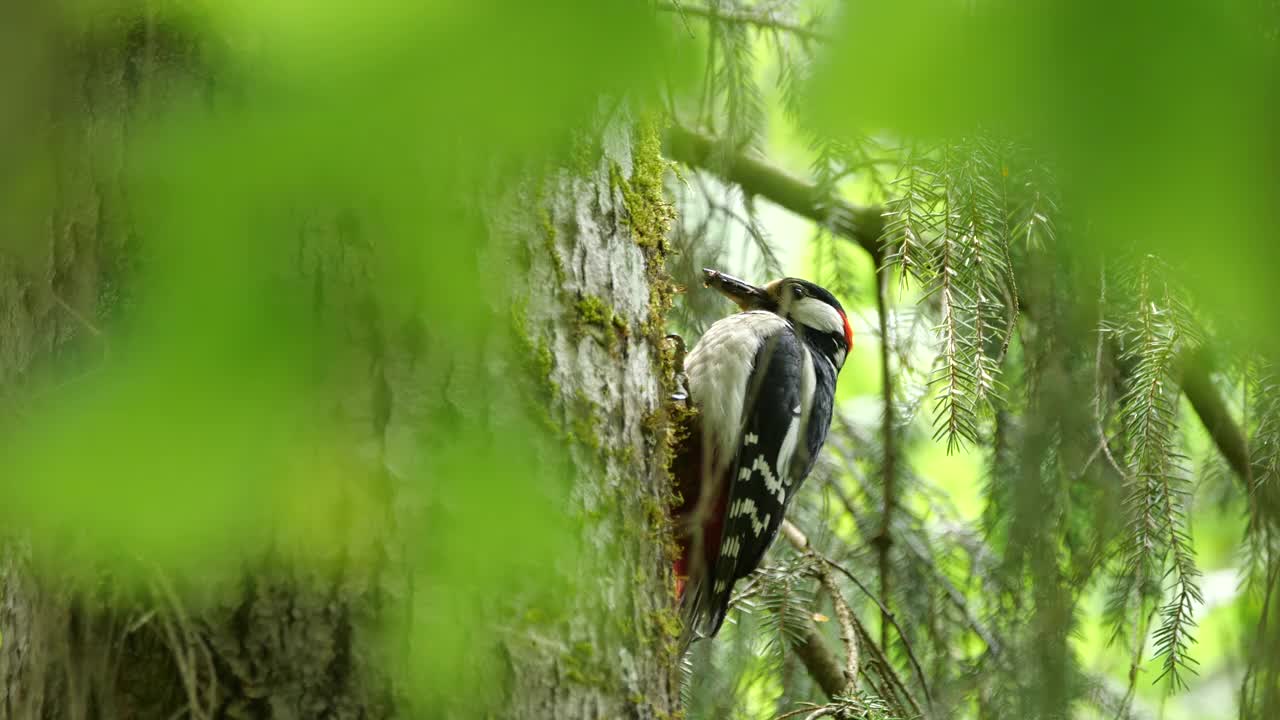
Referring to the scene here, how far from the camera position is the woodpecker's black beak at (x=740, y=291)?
2.59 metres

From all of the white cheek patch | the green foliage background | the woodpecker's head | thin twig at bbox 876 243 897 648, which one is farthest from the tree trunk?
the white cheek patch

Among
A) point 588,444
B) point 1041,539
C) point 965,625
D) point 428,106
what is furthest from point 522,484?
point 965,625

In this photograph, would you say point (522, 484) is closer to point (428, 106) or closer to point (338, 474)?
point (338, 474)

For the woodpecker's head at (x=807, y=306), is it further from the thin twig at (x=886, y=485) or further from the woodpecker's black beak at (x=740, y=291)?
the thin twig at (x=886, y=485)

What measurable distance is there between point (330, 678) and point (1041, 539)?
103cm

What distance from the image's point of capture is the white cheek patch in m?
3.02

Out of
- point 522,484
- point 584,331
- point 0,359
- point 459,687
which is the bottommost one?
point 459,687

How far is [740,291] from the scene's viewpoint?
2.71 metres

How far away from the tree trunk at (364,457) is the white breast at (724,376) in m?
0.94

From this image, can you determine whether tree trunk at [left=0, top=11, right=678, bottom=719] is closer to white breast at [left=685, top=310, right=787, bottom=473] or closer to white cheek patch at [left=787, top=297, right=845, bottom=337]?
white breast at [left=685, top=310, right=787, bottom=473]

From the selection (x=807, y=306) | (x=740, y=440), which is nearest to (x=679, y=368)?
(x=740, y=440)

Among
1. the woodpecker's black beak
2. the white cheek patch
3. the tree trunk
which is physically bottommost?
the tree trunk

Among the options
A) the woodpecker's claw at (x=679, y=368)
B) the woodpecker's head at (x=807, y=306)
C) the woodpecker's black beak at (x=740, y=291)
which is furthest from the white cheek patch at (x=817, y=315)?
the woodpecker's claw at (x=679, y=368)

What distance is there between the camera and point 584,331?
140 cm
